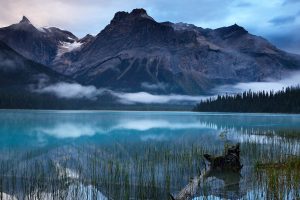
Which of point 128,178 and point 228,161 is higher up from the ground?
point 228,161

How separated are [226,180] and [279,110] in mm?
182819

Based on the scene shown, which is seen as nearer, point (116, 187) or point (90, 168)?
point (116, 187)

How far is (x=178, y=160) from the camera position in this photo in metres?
31.8

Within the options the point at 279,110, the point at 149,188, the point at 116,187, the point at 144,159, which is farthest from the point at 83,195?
the point at 279,110

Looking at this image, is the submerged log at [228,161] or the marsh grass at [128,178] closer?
the marsh grass at [128,178]

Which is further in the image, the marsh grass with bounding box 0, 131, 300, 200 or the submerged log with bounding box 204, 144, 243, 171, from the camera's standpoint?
Result: the submerged log with bounding box 204, 144, 243, 171

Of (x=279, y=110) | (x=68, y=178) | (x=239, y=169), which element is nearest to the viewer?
(x=68, y=178)

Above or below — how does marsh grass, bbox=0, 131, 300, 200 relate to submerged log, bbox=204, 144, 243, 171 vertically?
below

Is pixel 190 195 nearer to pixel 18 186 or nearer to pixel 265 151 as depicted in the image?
pixel 18 186

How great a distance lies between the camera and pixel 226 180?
2455 cm

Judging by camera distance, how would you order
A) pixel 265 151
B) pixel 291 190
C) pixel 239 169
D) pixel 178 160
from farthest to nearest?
pixel 265 151 → pixel 178 160 → pixel 239 169 → pixel 291 190

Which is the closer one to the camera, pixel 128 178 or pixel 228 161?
pixel 128 178

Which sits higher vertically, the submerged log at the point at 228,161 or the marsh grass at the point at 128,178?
the submerged log at the point at 228,161

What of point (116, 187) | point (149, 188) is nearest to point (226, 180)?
point (149, 188)
